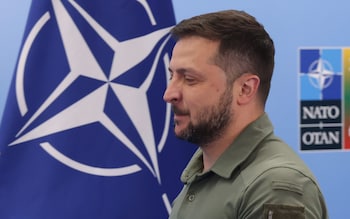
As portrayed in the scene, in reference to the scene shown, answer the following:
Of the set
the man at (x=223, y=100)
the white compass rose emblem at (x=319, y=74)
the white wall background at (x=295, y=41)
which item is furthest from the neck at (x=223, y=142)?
the white compass rose emblem at (x=319, y=74)

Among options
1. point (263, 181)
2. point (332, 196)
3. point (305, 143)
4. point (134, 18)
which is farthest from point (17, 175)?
point (332, 196)

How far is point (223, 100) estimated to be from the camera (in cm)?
103

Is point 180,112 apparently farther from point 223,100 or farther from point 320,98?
point 320,98

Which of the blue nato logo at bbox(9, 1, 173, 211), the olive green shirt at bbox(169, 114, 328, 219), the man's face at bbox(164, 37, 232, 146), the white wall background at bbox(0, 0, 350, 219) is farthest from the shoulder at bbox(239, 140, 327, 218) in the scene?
the white wall background at bbox(0, 0, 350, 219)

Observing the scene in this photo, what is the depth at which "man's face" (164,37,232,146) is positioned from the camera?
1025 mm

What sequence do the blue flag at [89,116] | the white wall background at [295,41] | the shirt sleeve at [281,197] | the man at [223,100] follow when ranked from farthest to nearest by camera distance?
the white wall background at [295,41] → the blue flag at [89,116] → the man at [223,100] → the shirt sleeve at [281,197]

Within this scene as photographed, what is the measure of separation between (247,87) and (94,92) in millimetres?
659

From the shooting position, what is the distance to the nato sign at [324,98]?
218 centimetres

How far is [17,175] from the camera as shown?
1562 millimetres

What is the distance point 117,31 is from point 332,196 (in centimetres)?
113

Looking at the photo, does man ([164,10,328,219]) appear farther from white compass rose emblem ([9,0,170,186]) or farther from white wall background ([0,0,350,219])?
white wall background ([0,0,350,219])

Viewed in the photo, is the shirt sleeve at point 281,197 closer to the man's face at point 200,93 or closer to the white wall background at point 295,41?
the man's face at point 200,93

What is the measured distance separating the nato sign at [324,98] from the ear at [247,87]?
3.88 ft

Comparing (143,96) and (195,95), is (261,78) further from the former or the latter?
(143,96)
